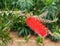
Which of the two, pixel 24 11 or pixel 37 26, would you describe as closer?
pixel 37 26

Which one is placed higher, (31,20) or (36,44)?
(31,20)

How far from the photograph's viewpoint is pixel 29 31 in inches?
186

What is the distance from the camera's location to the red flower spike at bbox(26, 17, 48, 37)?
4.26 metres

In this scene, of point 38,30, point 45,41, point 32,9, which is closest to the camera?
point 38,30

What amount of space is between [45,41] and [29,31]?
352 millimetres

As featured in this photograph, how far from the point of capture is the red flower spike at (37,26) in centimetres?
426

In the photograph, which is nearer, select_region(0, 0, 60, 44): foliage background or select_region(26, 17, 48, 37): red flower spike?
select_region(26, 17, 48, 37): red flower spike

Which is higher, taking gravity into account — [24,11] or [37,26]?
[24,11]

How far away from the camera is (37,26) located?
431 centimetres

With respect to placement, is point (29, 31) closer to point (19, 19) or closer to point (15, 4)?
point (19, 19)

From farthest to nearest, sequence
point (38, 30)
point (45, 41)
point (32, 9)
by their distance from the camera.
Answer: point (32, 9) < point (45, 41) < point (38, 30)

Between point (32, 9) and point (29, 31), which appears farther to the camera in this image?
point (32, 9)

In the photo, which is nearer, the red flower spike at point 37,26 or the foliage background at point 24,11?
the red flower spike at point 37,26

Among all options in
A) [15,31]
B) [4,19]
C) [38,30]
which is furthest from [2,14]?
[38,30]
